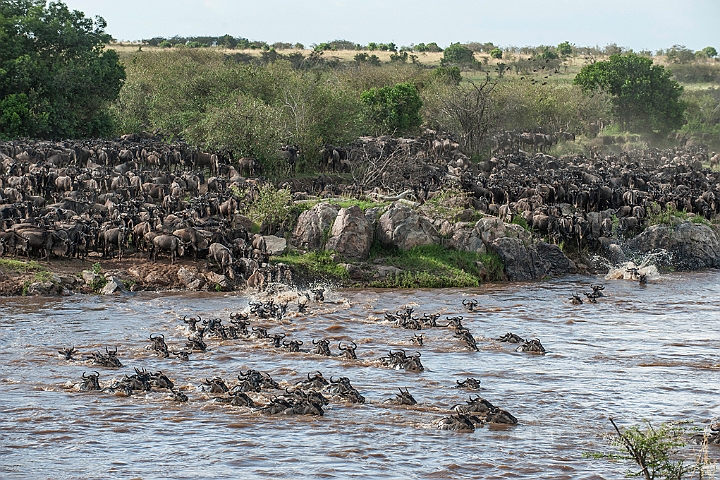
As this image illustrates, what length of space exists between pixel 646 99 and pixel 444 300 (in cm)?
4004

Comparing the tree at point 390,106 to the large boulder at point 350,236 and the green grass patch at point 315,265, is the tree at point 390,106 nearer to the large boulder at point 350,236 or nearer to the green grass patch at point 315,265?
the large boulder at point 350,236

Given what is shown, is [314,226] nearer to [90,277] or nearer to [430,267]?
[430,267]

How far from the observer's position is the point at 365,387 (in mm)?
14281

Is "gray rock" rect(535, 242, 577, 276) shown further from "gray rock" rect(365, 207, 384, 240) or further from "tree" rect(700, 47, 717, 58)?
"tree" rect(700, 47, 717, 58)

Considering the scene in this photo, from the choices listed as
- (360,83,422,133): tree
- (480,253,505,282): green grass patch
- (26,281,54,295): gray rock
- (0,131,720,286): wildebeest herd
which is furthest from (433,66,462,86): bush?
(26,281,54,295): gray rock

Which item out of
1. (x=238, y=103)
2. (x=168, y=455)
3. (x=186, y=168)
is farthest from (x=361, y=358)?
(x=238, y=103)

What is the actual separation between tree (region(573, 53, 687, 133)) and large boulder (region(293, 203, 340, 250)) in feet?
120

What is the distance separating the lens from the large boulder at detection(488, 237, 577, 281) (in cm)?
2388

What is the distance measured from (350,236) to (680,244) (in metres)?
9.89

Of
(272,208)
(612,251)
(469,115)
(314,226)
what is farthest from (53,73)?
(612,251)

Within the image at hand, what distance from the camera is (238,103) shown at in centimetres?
3356

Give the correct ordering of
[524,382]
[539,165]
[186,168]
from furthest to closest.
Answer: [539,165], [186,168], [524,382]

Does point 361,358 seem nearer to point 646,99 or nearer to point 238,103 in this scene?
point 238,103

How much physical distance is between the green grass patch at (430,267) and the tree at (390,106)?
1823cm
